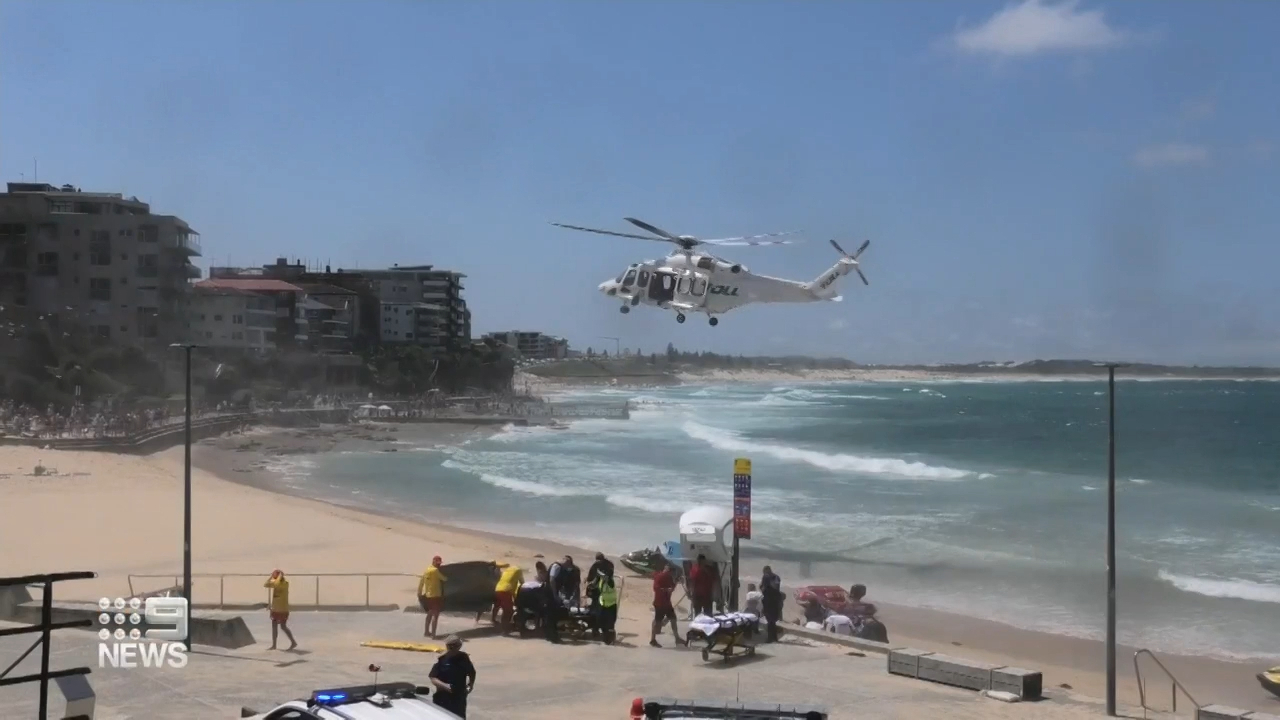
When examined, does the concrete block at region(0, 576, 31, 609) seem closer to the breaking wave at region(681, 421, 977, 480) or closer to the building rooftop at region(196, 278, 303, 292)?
the breaking wave at region(681, 421, 977, 480)

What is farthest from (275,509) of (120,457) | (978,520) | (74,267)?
(74,267)

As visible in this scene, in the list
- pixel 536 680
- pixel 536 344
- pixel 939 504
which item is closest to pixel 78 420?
pixel 939 504

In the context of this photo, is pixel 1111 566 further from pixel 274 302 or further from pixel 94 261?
pixel 274 302

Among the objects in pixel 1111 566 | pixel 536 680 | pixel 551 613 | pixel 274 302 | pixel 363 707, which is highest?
pixel 274 302

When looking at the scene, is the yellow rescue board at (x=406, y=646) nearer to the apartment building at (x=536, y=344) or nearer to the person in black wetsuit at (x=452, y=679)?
the person in black wetsuit at (x=452, y=679)

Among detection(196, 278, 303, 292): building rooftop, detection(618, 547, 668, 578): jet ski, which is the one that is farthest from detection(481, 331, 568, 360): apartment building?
detection(618, 547, 668, 578): jet ski
